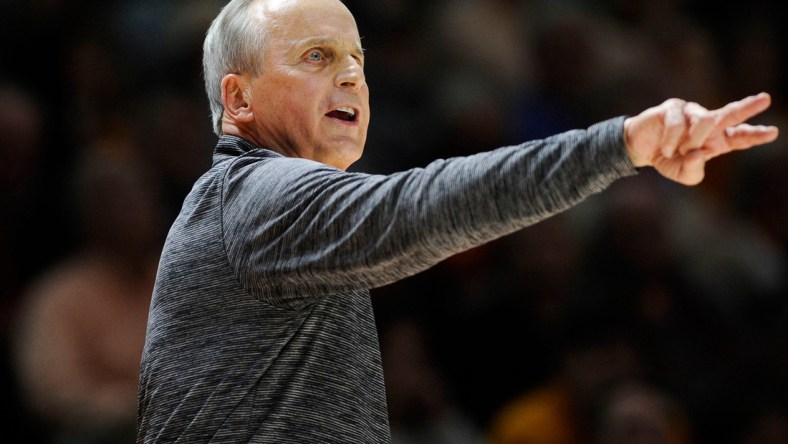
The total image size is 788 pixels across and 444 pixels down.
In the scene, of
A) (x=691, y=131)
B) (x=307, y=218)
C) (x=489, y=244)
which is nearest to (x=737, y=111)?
(x=691, y=131)

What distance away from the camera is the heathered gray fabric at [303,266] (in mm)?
1295

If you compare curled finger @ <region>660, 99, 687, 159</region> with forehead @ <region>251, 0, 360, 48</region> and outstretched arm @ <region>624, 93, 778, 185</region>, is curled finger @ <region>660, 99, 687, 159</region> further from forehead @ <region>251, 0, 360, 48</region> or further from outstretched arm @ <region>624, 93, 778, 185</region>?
forehead @ <region>251, 0, 360, 48</region>

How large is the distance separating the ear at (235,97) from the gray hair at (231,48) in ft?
0.05

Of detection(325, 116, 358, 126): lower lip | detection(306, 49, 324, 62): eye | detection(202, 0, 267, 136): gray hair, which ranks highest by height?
detection(202, 0, 267, 136): gray hair

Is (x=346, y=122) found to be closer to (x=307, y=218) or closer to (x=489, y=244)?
(x=307, y=218)

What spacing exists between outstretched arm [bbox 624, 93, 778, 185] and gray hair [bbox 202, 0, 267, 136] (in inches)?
28.8

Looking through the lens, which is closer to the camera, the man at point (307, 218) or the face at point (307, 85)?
the man at point (307, 218)

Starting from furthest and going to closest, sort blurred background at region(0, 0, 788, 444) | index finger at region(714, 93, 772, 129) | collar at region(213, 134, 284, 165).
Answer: blurred background at region(0, 0, 788, 444) → collar at region(213, 134, 284, 165) → index finger at region(714, 93, 772, 129)

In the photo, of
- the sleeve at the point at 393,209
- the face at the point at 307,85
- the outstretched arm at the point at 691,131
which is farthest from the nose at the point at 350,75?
the outstretched arm at the point at 691,131

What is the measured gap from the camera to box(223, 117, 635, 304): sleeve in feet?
4.18

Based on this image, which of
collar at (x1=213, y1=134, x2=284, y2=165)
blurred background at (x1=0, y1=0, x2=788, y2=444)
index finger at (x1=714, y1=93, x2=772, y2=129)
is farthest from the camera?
blurred background at (x1=0, y1=0, x2=788, y2=444)

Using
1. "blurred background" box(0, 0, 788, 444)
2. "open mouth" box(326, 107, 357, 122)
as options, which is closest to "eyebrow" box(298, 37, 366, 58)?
"open mouth" box(326, 107, 357, 122)

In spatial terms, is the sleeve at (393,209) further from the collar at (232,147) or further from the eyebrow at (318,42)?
the eyebrow at (318,42)

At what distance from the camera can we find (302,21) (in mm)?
1776
